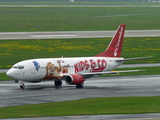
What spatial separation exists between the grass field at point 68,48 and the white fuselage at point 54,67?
66.4 ft

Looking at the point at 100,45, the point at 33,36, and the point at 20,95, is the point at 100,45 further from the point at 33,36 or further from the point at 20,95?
the point at 20,95

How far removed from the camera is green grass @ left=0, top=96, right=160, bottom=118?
120ft

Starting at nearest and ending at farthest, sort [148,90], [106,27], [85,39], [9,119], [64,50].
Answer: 1. [9,119]
2. [148,90]
3. [64,50]
4. [85,39]
5. [106,27]

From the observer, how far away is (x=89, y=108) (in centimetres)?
3916

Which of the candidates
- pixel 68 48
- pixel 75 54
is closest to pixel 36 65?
pixel 75 54

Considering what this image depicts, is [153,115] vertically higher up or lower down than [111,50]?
lower down

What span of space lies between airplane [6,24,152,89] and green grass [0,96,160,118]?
10.2 meters

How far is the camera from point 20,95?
47344 millimetres

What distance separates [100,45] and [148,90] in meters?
51.6

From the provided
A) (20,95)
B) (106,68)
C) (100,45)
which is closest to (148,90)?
(106,68)

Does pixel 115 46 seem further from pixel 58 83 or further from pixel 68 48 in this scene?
pixel 68 48

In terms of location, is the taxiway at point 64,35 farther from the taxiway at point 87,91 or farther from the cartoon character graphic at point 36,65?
the cartoon character graphic at point 36,65

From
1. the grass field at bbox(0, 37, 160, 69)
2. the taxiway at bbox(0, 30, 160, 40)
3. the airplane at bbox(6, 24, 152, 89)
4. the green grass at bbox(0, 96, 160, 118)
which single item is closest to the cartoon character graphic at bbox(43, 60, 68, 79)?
the airplane at bbox(6, 24, 152, 89)

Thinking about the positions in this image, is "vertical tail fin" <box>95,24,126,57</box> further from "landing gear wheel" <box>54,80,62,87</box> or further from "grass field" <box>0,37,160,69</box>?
"grass field" <box>0,37,160,69</box>
